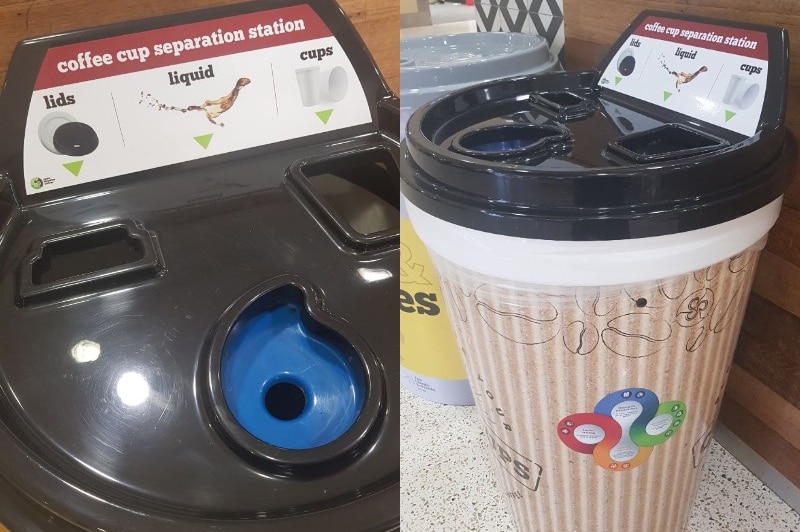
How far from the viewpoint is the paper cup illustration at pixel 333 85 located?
516mm

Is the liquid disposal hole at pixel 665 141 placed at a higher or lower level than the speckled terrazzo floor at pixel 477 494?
higher

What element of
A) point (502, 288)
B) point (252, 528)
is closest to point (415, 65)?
point (502, 288)

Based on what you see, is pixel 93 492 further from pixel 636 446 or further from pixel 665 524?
pixel 665 524

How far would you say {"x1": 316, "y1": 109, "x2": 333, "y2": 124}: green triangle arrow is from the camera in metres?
0.53

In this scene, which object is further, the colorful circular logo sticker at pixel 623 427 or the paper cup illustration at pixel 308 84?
the colorful circular logo sticker at pixel 623 427

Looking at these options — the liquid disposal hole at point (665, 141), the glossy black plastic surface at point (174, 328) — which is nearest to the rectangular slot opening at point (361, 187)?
the glossy black plastic surface at point (174, 328)

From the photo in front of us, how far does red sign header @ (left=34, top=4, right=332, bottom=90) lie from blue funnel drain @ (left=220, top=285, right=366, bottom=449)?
177 mm

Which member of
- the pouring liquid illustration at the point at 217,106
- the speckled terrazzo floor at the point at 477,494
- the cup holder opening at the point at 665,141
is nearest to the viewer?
the pouring liquid illustration at the point at 217,106

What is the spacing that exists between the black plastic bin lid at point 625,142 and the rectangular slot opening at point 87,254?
0.79 ft

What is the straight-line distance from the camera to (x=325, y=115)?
1.74 feet

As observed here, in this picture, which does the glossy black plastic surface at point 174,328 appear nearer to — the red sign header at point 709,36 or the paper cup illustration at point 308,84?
the paper cup illustration at point 308,84

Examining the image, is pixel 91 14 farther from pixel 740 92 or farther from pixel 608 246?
pixel 740 92

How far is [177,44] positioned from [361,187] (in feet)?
0.60

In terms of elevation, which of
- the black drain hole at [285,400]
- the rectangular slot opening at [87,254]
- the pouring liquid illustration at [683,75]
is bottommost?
the black drain hole at [285,400]
